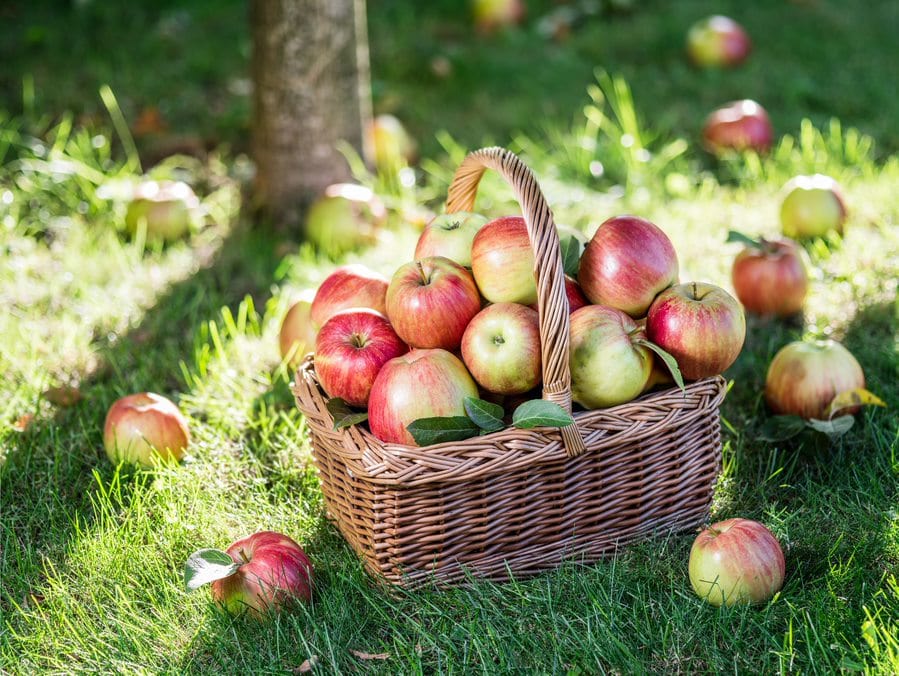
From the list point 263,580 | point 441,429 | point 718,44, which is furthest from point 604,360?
point 718,44

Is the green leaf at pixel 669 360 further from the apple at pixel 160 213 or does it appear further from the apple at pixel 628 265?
the apple at pixel 160 213

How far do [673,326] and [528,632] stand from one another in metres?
0.74

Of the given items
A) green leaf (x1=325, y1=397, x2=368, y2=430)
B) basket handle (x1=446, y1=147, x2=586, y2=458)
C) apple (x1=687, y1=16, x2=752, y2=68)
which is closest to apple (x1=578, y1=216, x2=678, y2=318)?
basket handle (x1=446, y1=147, x2=586, y2=458)

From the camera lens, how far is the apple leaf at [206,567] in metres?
2.00

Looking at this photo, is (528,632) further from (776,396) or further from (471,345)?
(776,396)

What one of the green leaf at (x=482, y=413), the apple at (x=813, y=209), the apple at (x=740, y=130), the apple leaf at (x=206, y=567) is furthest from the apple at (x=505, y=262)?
the apple at (x=740, y=130)

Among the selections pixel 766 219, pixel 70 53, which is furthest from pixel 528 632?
pixel 70 53

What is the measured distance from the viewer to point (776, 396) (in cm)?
278

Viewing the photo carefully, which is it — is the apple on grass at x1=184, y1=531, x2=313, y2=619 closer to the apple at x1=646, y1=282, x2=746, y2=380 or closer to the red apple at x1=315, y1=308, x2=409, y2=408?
the red apple at x1=315, y1=308, x2=409, y2=408

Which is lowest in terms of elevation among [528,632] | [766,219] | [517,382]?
[766,219]

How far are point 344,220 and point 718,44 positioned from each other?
281 cm

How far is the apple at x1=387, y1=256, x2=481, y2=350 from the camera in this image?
218 cm

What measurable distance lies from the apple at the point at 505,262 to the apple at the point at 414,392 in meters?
0.21

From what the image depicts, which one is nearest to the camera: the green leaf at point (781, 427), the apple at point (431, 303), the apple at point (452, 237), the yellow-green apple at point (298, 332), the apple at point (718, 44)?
the apple at point (431, 303)
